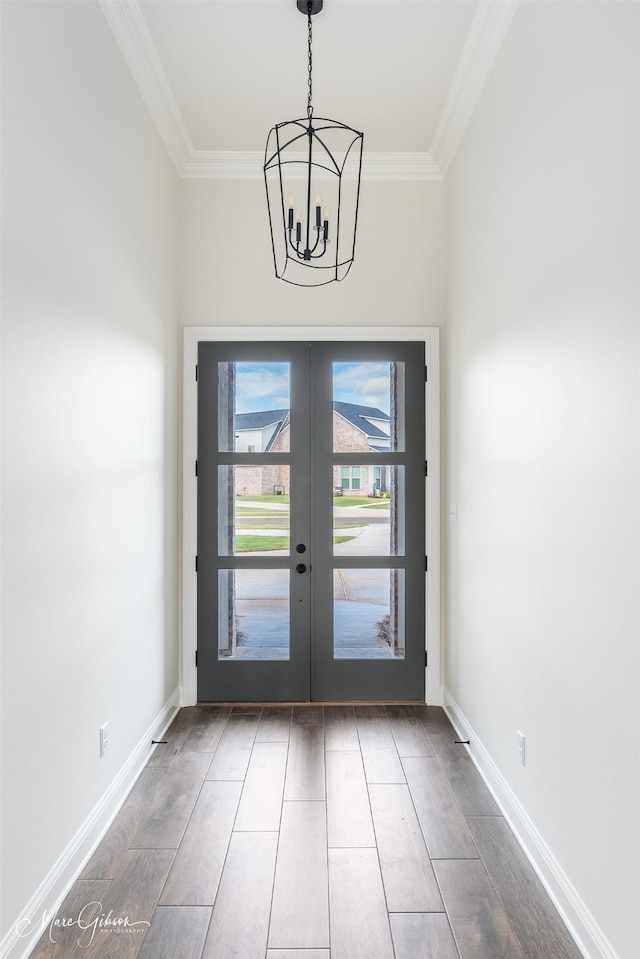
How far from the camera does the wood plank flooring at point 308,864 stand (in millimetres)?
1703

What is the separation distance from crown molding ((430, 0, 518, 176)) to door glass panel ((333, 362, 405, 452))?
1.22 m

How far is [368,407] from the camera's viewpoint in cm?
354

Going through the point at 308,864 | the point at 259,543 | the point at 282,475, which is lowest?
the point at 308,864

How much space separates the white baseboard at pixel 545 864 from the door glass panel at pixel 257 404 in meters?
1.96

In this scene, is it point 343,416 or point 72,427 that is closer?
point 72,427

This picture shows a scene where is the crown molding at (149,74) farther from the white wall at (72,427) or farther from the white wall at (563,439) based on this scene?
the white wall at (563,439)

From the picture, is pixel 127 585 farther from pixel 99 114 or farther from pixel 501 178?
pixel 501 178

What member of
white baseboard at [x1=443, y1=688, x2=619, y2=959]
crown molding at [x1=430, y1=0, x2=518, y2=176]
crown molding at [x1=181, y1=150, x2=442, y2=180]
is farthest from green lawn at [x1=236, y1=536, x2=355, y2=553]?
crown molding at [x1=430, y1=0, x2=518, y2=176]

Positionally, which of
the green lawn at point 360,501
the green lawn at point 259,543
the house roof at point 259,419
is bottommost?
the green lawn at point 259,543

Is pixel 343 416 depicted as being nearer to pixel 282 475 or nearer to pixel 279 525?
pixel 282 475

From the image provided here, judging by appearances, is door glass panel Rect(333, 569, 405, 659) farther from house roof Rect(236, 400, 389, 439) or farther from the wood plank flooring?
house roof Rect(236, 400, 389, 439)

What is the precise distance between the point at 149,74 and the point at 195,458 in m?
1.91

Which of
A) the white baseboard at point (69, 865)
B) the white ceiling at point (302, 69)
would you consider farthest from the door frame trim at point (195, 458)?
the white ceiling at point (302, 69)

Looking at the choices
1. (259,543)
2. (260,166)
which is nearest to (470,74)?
(260,166)
